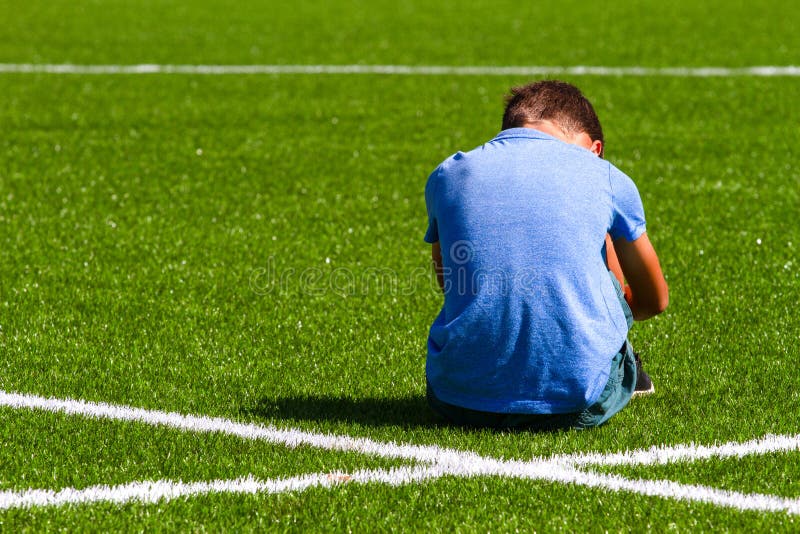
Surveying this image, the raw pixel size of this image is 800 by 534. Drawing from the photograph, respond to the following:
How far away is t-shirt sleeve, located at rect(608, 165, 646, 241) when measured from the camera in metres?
4.48

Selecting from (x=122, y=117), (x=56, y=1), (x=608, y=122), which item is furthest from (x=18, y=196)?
(x=56, y=1)

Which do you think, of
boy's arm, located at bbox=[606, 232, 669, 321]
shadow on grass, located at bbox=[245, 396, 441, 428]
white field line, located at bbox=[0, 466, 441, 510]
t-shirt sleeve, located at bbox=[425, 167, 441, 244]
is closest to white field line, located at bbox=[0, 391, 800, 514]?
white field line, located at bbox=[0, 466, 441, 510]

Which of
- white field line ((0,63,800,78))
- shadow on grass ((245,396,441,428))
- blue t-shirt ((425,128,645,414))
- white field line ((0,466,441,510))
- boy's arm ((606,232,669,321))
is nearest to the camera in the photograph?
white field line ((0,466,441,510))

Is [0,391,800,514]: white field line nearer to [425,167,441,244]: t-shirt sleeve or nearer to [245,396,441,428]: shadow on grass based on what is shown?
[245,396,441,428]: shadow on grass

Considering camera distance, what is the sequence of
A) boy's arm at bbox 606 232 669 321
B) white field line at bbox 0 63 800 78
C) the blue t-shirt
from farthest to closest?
white field line at bbox 0 63 800 78
boy's arm at bbox 606 232 669 321
the blue t-shirt

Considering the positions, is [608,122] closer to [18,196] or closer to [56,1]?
[18,196]

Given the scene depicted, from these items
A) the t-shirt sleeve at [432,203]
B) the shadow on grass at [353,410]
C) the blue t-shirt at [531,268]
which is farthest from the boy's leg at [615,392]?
the t-shirt sleeve at [432,203]

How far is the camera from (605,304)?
14.9ft

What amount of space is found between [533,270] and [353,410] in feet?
4.00

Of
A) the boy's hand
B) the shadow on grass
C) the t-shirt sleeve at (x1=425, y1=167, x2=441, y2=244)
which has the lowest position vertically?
the shadow on grass

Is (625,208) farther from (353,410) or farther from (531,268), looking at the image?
(353,410)

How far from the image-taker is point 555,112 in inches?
184

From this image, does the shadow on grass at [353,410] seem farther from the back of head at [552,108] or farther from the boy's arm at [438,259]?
the back of head at [552,108]

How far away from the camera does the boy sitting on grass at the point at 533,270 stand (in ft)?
14.5
